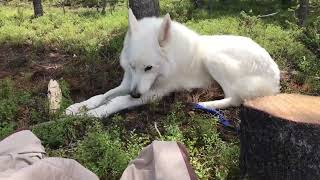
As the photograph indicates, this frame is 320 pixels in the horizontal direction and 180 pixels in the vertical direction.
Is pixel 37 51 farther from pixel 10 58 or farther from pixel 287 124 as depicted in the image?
pixel 287 124

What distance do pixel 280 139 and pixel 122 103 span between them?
2163mm

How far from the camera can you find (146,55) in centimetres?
508

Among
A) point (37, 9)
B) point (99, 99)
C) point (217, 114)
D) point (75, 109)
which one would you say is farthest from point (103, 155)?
point (37, 9)

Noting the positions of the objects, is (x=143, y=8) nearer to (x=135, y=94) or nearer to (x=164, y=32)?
(x=164, y=32)

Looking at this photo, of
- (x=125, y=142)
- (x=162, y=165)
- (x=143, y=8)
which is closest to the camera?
(x=162, y=165)

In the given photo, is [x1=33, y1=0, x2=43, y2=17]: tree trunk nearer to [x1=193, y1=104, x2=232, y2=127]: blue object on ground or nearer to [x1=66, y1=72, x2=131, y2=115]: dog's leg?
[x1=66, y1=72, x2=131, y2=115]: dog's leg

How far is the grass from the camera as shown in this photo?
4156 millimetres

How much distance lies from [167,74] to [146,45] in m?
0.43

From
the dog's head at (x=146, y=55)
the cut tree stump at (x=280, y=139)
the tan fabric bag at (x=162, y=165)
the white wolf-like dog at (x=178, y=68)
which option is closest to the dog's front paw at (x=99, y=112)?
the white wolf-like dog at (x=178, y=68)

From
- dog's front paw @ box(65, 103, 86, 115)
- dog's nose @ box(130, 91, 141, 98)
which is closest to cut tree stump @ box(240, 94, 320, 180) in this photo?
dog's nose @ box(130, 91, 141, 98)

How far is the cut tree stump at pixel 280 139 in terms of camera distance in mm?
3451

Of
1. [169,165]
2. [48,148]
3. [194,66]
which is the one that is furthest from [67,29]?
[169,165]

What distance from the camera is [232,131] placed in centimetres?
482

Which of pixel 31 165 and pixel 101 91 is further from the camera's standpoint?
pixel 101 91
